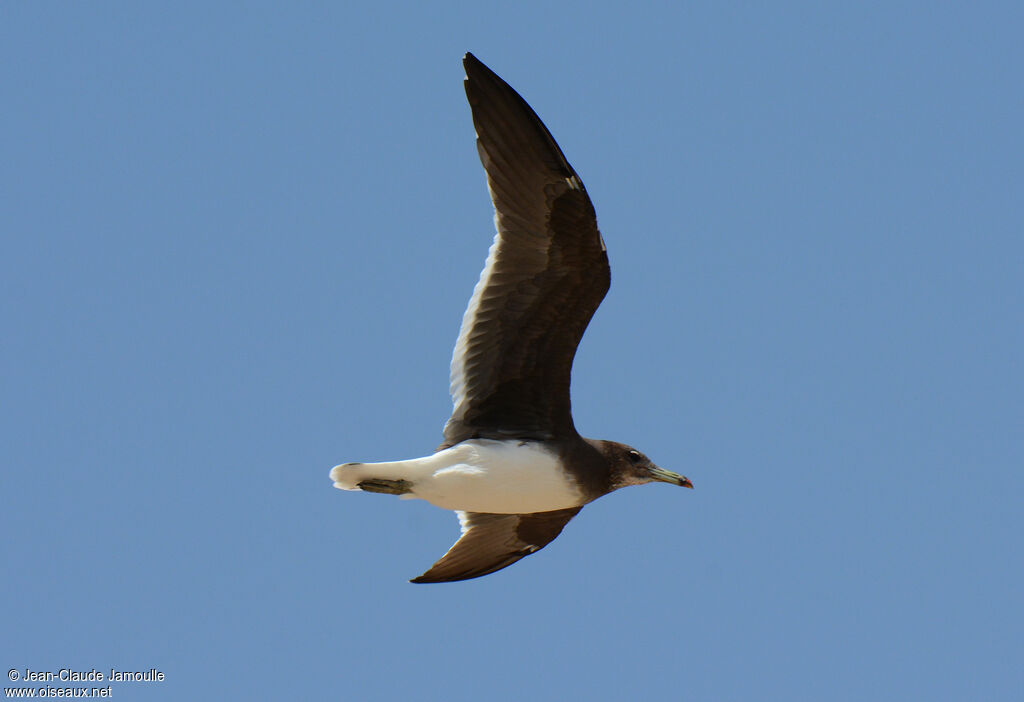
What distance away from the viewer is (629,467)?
11.7m

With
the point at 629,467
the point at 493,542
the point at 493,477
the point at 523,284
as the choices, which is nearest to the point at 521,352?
the point at 523,284

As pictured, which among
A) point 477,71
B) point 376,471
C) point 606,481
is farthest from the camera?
point 606,481

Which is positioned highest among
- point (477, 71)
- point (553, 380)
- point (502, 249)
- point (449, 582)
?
point (477, 71)

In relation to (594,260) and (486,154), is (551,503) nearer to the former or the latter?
(594,260)

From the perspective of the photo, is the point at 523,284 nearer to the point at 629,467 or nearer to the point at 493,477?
the point at 493,477

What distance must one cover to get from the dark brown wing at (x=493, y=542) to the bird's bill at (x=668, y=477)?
921 millimetres

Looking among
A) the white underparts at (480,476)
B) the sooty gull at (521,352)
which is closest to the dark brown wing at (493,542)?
the sooty gull at (521,352)

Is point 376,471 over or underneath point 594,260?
underneath

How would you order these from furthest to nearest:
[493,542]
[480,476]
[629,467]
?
1. [493,542]
2. [629,467]
3. [480,476]

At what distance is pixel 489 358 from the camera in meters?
11.1

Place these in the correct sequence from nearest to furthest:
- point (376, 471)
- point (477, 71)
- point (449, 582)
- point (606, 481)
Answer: point (477, 71), point (376, 471), point (606, 481), point (449, 582)

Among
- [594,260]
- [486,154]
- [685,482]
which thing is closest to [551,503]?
[685,482]

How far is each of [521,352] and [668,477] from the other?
1.81 meters

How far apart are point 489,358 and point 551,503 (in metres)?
1.29
